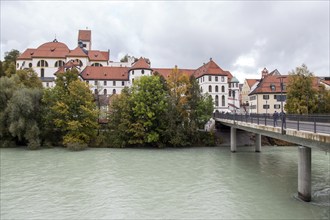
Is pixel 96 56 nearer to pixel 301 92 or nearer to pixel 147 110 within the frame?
pixel 147 110

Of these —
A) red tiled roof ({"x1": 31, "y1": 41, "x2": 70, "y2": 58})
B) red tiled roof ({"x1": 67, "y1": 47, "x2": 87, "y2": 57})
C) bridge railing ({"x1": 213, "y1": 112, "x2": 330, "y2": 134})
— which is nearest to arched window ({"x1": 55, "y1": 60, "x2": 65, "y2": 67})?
red tiled roof ({"x1": 31, "y1": 41, "x2": 70, "y2": 58})

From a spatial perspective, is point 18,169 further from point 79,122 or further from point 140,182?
point 79,122

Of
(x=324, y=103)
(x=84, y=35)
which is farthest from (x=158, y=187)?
(x=84, y=35)

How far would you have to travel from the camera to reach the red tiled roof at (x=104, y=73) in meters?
70.6

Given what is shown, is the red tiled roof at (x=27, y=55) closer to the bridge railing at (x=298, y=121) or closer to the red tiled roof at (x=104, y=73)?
the red tiled roof at (x=104, y=73)

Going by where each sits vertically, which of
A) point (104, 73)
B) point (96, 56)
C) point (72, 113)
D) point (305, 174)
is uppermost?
point (96, 56)

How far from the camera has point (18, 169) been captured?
26.2 m

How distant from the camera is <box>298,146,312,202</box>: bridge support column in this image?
16922 mm

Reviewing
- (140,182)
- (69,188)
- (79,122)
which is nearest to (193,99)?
(79,122)

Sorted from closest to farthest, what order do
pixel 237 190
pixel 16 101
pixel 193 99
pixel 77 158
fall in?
1. pixel 237 190
2. pixel 77 158
3. pixel 16 101
4. pixel 193 99

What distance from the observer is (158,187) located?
2012cm

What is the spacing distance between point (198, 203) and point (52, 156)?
2285 centimetres

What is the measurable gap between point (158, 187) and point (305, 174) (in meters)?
9.21

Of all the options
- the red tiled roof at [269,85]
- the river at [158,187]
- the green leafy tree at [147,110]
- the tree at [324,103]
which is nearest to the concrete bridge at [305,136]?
the river at [158,187]
